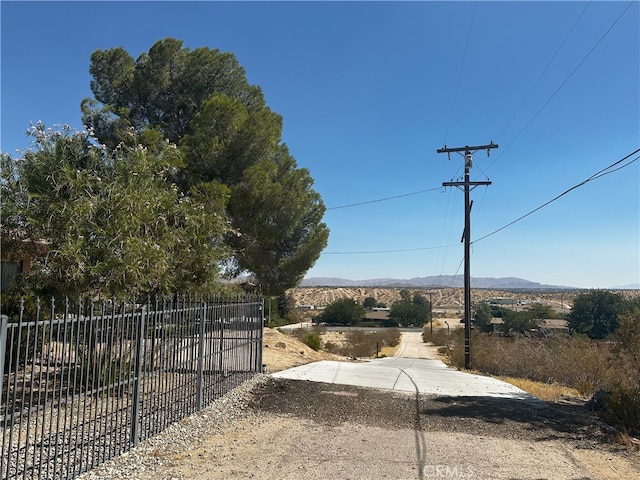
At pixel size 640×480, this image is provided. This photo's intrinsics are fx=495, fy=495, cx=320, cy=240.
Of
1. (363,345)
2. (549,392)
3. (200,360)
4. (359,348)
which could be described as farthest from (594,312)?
(200,360)

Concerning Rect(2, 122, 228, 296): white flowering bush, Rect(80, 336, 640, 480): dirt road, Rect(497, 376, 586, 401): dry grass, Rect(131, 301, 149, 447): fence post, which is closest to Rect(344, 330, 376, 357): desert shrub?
Rect(497, 376, 586, 401): dry grass

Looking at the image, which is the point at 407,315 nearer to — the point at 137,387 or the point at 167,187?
the point at 167,187

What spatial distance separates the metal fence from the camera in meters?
4.67

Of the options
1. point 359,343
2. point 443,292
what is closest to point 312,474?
point 359,343

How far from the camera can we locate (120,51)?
18.8 m

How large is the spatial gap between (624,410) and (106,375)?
8427 millimetres

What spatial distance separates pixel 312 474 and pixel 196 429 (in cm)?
235

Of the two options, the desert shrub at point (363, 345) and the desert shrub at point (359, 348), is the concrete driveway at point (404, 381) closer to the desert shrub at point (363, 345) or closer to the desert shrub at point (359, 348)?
the desert shrub at point (363, 345)

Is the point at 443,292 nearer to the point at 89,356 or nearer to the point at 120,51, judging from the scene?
the point at 120,51

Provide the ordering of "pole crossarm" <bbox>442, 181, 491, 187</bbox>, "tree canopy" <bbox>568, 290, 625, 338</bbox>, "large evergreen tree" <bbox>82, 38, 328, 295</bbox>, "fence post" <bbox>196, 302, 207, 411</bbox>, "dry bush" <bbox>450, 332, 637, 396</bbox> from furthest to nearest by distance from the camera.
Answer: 1. "tree canopy" <bbox>568, 290, 625, 338</bbox>
2. "pole crossarm" <bbox>442, 181, 491, 187</bbox>
3. "large evergreen tree" <bbox>82, 38, 328, 295</bbox>
4. "dry bush" <bbox>450, 332, 637, 396</bbox>
5. "fence post" <bbox>196, 302, 207, 411</bbox>

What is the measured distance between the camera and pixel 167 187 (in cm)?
1091

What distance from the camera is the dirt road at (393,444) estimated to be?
5.86 m

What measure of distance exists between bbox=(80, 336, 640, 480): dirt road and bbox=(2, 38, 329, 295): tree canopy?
3130mm

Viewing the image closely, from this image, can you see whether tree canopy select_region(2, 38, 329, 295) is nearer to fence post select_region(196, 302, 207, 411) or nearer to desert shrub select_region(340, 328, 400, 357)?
fence post select_region(196, 302, 207, 411)
